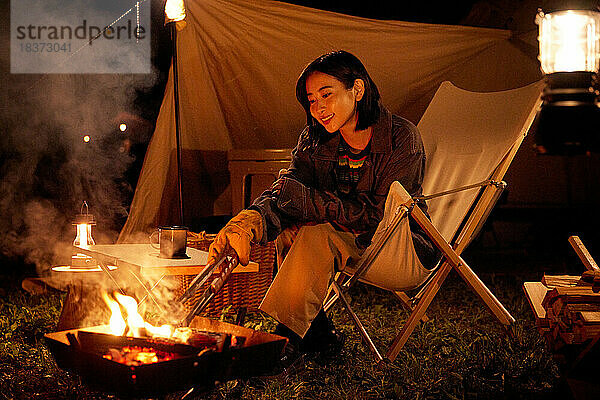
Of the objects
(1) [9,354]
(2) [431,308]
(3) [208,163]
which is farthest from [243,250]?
(3) [208,163]

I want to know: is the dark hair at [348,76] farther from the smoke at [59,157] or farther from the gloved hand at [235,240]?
the smoke at [59,157]

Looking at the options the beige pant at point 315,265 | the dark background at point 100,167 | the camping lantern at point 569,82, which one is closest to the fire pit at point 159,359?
the beige pant at point 315,265

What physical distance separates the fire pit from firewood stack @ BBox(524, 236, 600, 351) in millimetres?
996

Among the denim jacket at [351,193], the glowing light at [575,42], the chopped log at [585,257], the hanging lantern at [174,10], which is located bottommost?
the chopped log at [585,257]

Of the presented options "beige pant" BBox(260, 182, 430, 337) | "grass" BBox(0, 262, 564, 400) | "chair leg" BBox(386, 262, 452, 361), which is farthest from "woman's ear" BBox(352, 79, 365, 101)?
"grass" BBox(0, 262, 564, 400)

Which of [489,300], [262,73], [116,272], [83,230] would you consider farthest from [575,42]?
[262,73]

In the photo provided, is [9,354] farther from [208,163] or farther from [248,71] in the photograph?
[248,71]

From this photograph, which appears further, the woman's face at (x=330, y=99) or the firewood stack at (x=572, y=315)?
the woman's face at (x=330, y=99)

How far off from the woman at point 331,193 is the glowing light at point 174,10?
96cm

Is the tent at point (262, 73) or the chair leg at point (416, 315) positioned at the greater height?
the tent at point (262, 73)

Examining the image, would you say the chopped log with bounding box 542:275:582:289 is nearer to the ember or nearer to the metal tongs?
the metal tongs

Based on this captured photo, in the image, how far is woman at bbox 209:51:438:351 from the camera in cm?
228

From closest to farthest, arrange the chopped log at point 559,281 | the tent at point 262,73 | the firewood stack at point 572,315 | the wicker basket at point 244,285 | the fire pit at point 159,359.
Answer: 1. the fire pit at point 159,359
2. the firewood stack at point 572,315
3. the chopped log at point 559,281
4. the wicker basket at point 244,285
5. the tent at point 262,73

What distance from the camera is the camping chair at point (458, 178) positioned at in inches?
94.6
